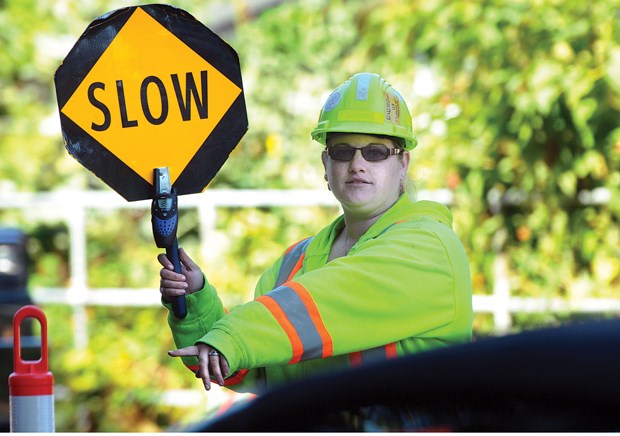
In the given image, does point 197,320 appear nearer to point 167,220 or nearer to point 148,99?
point 167,220

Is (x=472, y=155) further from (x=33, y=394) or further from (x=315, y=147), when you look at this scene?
(x=33, y=394)

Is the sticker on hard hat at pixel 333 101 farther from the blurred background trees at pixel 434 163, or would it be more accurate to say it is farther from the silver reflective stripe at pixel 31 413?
the blurred background trees at pixel 434 163

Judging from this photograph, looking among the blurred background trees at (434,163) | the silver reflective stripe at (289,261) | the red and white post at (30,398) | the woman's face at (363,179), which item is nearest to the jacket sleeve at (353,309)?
the woman's face at (363,179)

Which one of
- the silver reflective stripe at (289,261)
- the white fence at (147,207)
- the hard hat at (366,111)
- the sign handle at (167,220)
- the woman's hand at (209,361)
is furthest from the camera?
the white fence at (147,207)

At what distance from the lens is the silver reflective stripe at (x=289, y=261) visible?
3.12 metres

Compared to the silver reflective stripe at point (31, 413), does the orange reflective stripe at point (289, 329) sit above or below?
above

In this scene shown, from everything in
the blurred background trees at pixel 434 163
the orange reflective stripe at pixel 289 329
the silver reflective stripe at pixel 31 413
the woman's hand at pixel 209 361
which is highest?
the blurred background trees at pixel 434 163

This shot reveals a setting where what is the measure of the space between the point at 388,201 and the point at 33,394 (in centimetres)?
98

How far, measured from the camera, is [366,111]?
9.58 ft

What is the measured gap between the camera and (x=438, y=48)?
6.70 metres

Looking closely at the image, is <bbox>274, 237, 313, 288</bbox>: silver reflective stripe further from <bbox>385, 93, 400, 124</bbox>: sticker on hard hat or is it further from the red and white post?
→ the red and white post

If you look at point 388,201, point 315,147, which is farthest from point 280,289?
point 315,147

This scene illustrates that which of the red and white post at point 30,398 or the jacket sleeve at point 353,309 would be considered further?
the red and white post at point 30,398

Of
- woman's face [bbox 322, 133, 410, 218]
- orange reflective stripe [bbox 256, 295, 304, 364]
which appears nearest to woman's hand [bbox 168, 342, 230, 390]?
orange reflective stripe [bbox 256, 295, 304, 364]
